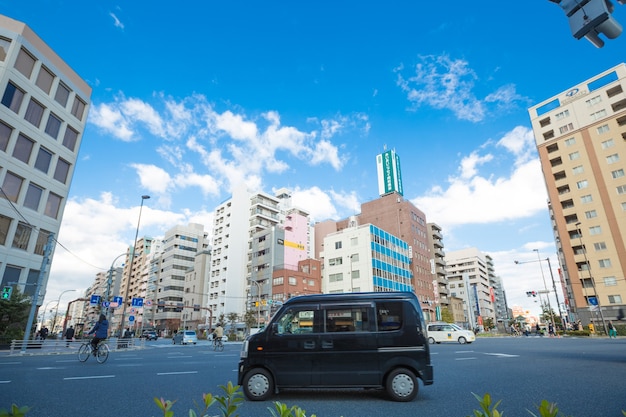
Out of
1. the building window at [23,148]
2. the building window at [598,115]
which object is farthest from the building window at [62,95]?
the building window at [598,115]

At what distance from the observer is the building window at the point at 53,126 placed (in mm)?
28986

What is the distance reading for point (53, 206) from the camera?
2906cm

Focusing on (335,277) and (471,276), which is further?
(471,276)

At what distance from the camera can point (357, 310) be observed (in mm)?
7074

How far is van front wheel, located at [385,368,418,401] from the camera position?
6.54 m

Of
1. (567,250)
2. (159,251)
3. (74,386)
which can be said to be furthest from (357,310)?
(159,251)

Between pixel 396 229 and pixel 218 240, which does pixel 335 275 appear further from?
pixel 218 240

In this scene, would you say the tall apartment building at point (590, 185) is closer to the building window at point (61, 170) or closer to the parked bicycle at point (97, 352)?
the parked bicycle at point (97, 352)

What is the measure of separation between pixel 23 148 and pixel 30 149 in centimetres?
53

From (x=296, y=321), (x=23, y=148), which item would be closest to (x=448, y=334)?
(x=296, y=321)

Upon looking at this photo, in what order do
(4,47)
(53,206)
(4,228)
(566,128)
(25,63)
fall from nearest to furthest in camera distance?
(4,228) < (4,47) < (25,63) < (53,206) < (566,128)

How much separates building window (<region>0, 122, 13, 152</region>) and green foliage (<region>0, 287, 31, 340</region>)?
10.6m

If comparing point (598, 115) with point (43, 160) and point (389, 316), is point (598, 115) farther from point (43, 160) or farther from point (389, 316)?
point (43, 160)

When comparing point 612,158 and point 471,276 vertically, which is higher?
point 612,158
